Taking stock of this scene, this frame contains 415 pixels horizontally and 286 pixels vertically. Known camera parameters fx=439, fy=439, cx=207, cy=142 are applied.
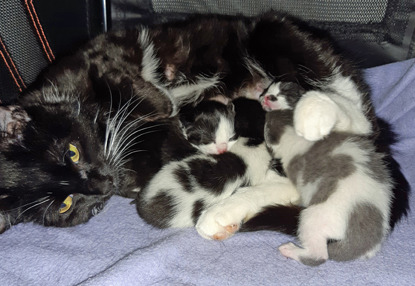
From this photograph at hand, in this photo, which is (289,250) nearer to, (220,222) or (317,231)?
(317,231)

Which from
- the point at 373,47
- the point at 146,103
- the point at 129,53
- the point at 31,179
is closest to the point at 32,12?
the point at 129,53

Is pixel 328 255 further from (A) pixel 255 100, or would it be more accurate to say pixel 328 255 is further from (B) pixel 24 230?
(B) pixel 24 230

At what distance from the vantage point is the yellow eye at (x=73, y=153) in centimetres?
168

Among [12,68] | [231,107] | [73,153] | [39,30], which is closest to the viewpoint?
[73,153]

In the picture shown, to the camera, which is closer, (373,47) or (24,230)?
(24,230)

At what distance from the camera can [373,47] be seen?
8.30 feet

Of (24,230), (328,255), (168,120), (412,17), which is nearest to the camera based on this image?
(328,255)

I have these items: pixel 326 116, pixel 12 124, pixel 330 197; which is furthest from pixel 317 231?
pixel 12 124

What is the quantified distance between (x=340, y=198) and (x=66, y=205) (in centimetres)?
104

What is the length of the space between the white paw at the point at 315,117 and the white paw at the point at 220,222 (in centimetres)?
38

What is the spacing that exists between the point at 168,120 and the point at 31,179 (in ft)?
2.15

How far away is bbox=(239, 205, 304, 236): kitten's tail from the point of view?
1.60m

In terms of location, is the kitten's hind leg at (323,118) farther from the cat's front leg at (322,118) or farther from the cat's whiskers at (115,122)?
the cat's whiskers at (115,122)

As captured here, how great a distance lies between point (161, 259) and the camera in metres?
1.60
